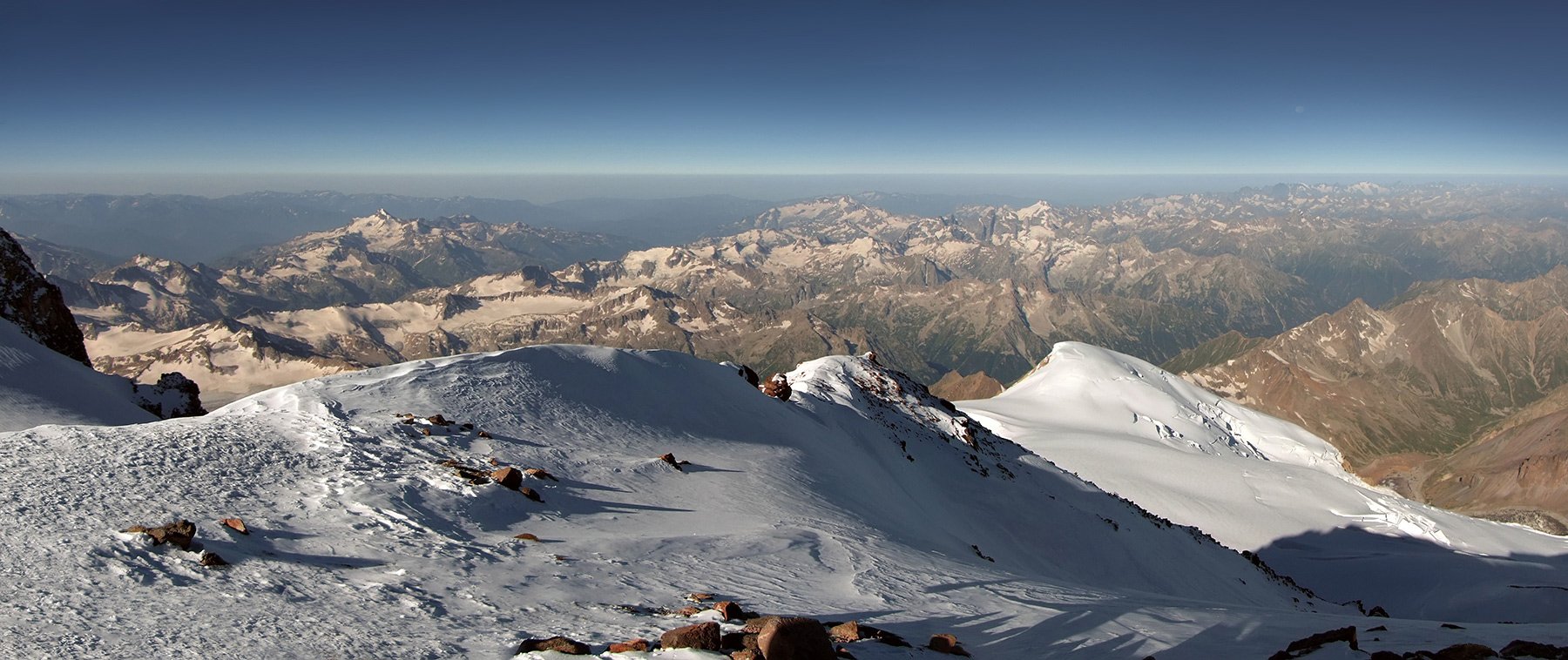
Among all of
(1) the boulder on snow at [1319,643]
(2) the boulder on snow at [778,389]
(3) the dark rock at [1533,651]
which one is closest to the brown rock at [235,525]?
(1) the boulder on snow at [1319,643]

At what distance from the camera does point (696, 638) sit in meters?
9.31

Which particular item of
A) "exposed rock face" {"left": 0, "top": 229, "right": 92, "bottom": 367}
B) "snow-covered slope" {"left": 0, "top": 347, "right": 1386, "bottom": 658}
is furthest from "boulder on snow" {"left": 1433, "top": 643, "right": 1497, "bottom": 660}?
"exposed rock face" {"left": 0, "top": 229, "right": 92, "bottom": 367}

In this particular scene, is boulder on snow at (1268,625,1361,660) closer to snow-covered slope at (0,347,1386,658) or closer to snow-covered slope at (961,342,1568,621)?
snow-covered slope at (0,347,1386,658)

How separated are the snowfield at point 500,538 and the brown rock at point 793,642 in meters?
1.06

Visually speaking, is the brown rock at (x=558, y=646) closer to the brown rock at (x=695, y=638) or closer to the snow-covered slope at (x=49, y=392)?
the brown rock at (x=695, y=638)

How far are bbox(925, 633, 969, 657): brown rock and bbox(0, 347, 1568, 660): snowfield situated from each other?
1.66 feet

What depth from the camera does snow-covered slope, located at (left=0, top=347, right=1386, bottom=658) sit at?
32.5 feet

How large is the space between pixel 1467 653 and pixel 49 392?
45.8 meters

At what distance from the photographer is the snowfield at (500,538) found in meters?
9.91

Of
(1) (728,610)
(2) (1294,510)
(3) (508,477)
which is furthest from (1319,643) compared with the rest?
(2) (1294,510)

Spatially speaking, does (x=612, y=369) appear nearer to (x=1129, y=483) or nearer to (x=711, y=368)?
(x=711, y=368)

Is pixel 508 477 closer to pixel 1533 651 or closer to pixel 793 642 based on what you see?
pixel 793 642

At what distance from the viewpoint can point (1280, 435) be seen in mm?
138250

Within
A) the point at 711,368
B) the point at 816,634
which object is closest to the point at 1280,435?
the point at 711,368
